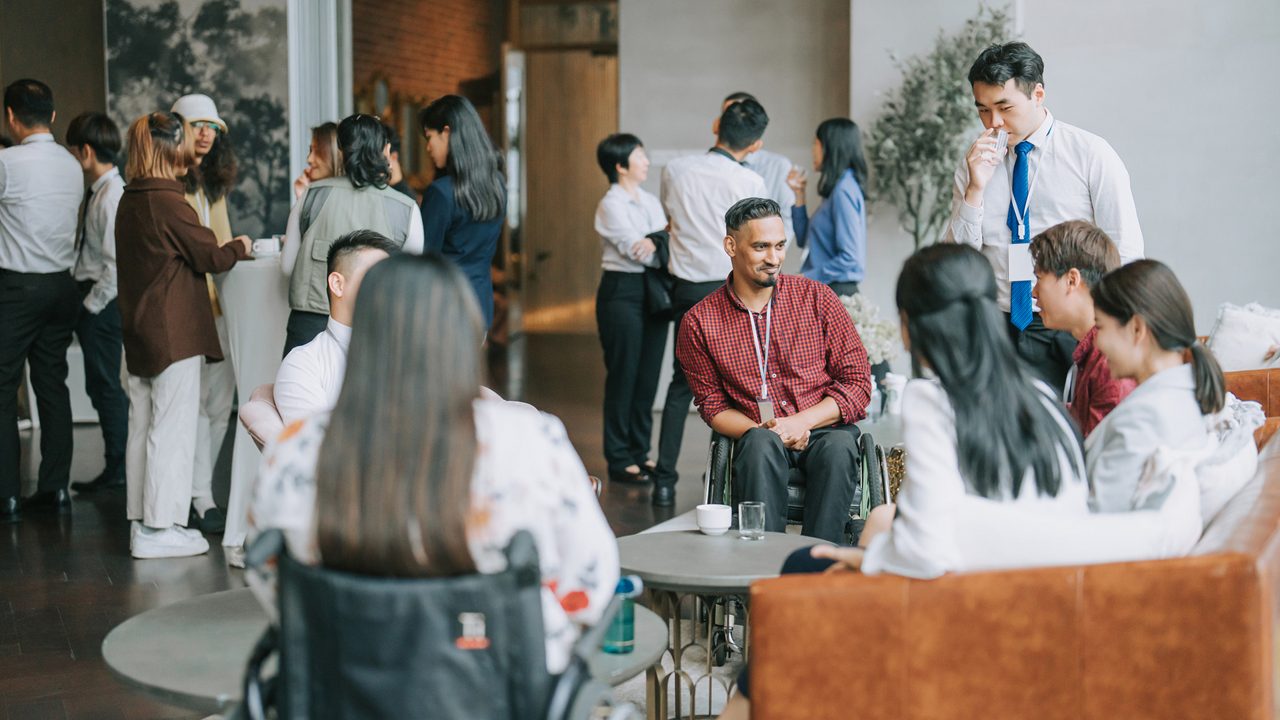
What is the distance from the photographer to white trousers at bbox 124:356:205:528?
5.02 m

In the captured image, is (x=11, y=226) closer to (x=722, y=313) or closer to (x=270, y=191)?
(x=270, y=191)

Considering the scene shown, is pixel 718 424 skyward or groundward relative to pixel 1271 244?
groundward

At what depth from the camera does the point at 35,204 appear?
5.57m

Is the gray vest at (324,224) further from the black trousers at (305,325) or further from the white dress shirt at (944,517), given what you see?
the white dress shirt at (944,517)

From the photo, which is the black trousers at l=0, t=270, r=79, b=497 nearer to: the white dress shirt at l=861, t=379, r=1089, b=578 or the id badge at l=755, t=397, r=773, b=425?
the id badge at l=755, t=397, r=773, b=425

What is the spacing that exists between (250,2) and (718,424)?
474 centimetres

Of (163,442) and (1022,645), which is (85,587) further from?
(1022,645)

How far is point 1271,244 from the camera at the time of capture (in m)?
7.77

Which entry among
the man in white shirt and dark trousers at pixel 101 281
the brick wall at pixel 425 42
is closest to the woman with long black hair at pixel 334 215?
the man in white shirt and dark trousers at pixel 101 281

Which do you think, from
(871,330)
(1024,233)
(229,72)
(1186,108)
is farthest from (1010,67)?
(229,72)

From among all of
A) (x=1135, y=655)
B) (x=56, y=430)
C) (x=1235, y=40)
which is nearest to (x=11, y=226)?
(x=56, y=430)

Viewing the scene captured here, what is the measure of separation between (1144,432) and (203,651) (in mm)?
1804

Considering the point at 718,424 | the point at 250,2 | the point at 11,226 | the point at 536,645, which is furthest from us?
the point at 250,2

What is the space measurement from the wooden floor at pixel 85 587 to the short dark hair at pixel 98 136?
163cm
